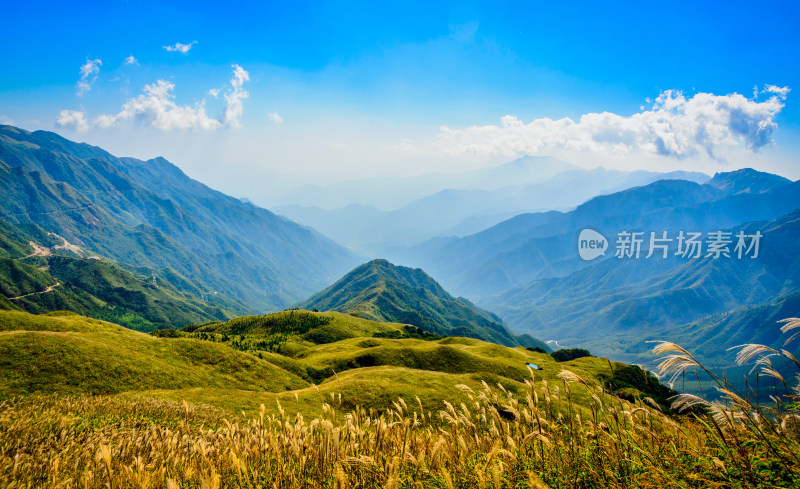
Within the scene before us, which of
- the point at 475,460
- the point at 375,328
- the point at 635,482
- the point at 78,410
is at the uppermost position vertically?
the point at 635,482

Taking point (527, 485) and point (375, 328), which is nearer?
point (527, 485)

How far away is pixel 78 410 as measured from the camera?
15492mm

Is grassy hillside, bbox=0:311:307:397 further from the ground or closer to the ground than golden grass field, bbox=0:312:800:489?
closer to the ground

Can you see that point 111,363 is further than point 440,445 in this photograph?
Yes

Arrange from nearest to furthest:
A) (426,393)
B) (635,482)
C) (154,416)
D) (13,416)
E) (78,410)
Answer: (635,482) → (13,416) → (78,410) → (154,416) → (426,393)

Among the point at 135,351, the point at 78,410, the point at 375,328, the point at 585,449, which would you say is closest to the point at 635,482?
the point at 585,449

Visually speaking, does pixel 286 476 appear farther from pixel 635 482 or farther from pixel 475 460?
pixel 635 482

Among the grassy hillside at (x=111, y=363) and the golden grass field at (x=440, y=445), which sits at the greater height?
the golden grass field at (x=440, y=445)

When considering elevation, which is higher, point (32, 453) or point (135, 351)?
point (32, 453)

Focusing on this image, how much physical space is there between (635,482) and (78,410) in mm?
19298

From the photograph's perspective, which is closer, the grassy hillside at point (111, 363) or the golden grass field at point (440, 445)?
the golden grass field at point (440, 445)

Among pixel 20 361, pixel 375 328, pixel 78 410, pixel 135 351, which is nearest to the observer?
pixel 78 410

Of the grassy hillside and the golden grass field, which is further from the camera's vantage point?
the grassy hillside

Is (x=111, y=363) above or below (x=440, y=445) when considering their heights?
below
